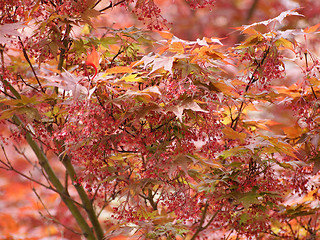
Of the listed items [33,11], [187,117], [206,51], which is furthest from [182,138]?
[33,11]

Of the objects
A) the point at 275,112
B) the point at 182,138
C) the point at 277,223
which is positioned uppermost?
the point at 275,112

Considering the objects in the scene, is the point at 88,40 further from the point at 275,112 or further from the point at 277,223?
the point at 275,112

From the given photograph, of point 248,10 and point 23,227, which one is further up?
point 248,10

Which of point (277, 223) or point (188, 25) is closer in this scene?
point (277, 223)

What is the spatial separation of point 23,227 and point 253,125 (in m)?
2.08

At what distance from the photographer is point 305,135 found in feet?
4.95

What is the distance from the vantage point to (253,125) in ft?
5.48

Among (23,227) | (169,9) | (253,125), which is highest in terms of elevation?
(169,9)

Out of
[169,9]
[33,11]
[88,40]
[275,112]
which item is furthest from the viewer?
[169,9]

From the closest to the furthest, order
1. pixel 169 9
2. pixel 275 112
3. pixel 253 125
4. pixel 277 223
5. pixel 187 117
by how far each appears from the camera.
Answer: pixel 187 117 < pixel 253 125 < pixel 277 223 < pixel 275 112 < pixel 169 9

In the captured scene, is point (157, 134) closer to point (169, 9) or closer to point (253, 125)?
point (253, 125)

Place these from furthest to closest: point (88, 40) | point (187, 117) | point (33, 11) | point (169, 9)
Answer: point (169, 9), point (88, 40), point (33, 11), point (187, 117)

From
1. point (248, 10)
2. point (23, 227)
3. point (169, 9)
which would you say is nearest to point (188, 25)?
point (169, 9)

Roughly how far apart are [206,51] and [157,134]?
0.32m
